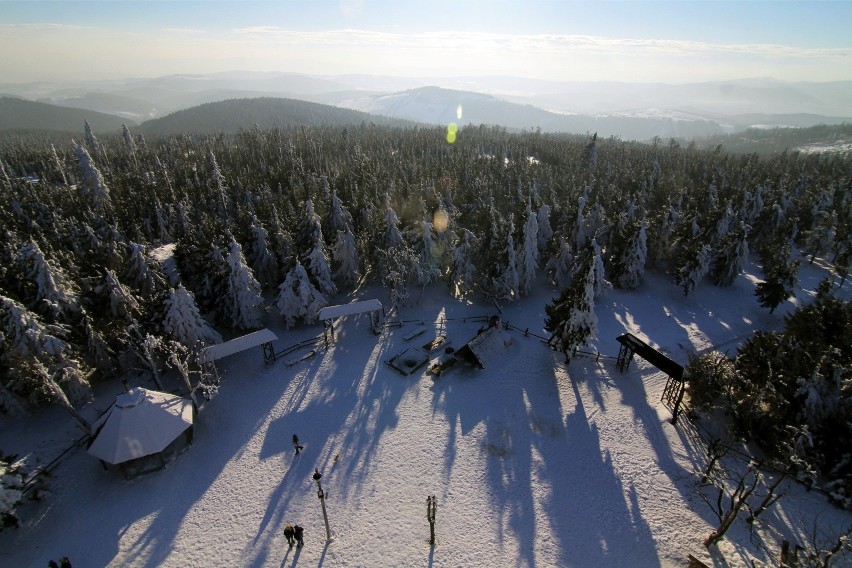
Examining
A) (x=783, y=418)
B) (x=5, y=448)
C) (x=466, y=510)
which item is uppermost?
(x=783, y=418)

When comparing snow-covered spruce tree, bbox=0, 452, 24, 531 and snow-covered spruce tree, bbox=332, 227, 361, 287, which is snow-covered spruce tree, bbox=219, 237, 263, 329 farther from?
snow-covered spruce tree, bbox=0, 452, 24, 531

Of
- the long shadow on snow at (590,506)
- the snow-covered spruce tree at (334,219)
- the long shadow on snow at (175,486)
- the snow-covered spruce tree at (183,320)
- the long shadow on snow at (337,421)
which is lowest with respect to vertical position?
the long shadow on snow at (175,486)

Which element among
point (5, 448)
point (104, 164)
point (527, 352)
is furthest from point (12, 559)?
point (104, 164)

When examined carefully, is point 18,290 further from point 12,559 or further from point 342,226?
point 342,226

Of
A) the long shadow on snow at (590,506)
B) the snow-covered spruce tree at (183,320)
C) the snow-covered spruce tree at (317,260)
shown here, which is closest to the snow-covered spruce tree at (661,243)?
the long shadow on snow at (590,506)

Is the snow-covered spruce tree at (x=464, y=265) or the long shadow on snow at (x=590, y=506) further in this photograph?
the snow-covered spruce tree at (x=464, y=265)

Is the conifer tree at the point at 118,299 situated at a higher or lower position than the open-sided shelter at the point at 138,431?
higher

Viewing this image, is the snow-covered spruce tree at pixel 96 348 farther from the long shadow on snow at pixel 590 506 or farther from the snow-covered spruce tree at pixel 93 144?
the snow-covered spruce tree at pixel 93 144
